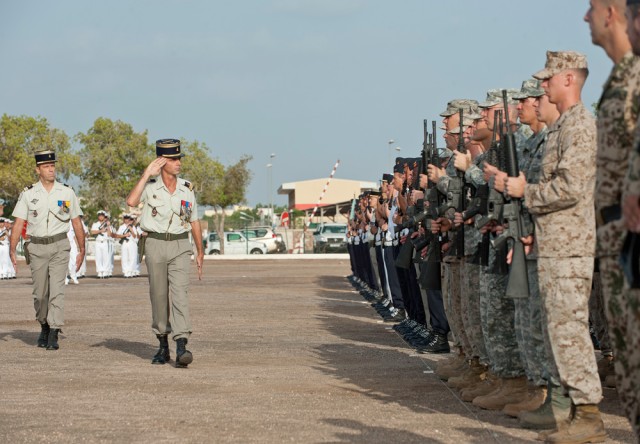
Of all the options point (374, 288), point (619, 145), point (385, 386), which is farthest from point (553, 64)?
point (374, 288)

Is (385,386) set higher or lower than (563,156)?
lower

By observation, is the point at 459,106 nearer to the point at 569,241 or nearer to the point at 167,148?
the point at 167,148

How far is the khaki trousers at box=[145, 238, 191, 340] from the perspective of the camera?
40.4 feet

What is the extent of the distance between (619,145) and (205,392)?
5.38 m

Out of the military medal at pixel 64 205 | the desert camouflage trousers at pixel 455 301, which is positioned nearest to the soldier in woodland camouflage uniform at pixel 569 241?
the desert camouflage trousers at pixel 455 301

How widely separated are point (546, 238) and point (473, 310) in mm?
2350

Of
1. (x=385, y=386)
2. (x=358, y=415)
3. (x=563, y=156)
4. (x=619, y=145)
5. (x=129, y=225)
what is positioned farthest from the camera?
(x=129, y=225)

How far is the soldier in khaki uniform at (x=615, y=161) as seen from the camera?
16.3 feet

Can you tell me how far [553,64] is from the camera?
777 centimetres

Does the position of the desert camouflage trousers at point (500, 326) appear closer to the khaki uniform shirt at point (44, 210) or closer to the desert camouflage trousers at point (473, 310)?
the desert camouflage trousers at point (473, 310)

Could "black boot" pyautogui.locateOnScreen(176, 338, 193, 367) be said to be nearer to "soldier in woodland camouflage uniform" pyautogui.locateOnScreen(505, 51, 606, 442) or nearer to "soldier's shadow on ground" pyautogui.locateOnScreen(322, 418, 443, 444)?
"soldier's shadow on ground" pyautogui.locateOnScreen(322, 418, 443, 444)

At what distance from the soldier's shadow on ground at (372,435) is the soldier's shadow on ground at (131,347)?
5.02 m

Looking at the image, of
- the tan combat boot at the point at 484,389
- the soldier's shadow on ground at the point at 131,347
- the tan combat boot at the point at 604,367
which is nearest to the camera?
the tan combat boot at the point at 484,389

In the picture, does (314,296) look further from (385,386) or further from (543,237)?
(543,237)
